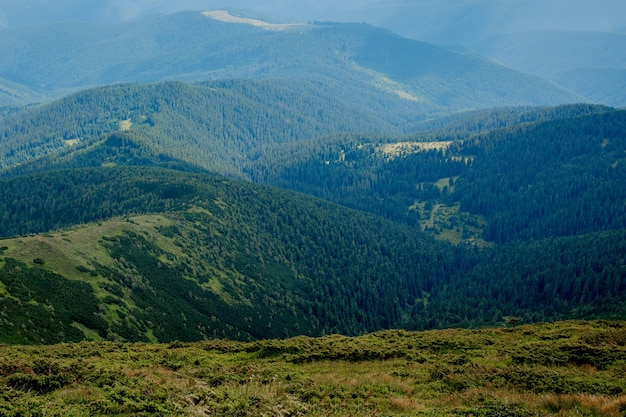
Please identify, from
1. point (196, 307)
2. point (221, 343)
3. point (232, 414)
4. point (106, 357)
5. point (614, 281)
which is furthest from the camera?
point (614, 281)

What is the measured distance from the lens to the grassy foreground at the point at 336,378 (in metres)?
38.7

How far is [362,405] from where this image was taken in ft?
136

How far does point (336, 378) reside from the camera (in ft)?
166

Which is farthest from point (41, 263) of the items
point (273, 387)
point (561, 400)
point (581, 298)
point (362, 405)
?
point (581, 298)

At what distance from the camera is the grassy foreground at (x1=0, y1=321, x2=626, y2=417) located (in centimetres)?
3872

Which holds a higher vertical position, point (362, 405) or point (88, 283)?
point (362, 405)

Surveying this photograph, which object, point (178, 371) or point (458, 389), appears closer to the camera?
point (458, 389)

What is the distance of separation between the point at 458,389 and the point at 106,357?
39984mm

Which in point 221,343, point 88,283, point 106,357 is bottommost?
point 88,283

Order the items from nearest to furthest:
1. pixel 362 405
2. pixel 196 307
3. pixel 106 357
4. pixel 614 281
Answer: pixel 362 405, pixel 106 357, pixel 196 307, pixel 614 281

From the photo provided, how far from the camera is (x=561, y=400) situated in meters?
39.4

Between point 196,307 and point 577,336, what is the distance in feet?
411

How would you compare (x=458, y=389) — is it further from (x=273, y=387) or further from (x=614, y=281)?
(x=614, y=281)

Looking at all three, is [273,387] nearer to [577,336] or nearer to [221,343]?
[221,343]
